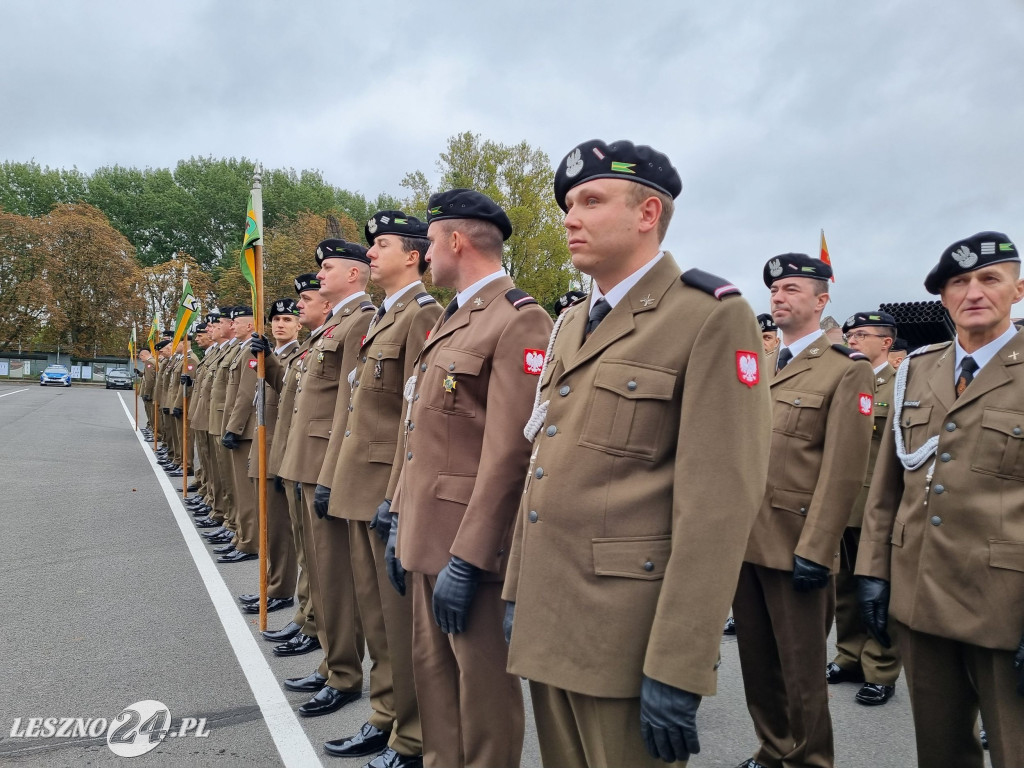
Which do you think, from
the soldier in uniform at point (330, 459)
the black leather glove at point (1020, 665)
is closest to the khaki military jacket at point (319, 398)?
the soldier in uniform at point (330, 459)

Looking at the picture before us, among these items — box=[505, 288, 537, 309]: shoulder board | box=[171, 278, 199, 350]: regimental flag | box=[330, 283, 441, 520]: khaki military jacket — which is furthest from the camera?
box=[171, 278, 199, 350]: regimental flag

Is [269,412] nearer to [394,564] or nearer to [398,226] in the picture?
[398,226]

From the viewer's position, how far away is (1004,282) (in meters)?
2.61

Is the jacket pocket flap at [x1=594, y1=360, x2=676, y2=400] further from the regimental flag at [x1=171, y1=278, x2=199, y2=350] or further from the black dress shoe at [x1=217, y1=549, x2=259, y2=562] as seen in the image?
the regimental flag at [x1=171, y1=278, x2=199, y2=350]

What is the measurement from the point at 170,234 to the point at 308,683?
63.0 metres

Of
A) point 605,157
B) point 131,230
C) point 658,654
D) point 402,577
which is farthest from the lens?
point 131,230

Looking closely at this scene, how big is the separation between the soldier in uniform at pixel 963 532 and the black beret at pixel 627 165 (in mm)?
1251

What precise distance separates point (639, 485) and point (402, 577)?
149cm

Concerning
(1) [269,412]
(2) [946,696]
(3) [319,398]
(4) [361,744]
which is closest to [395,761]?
(4) [361,744]

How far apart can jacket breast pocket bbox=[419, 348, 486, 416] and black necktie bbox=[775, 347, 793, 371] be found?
1745 millimetres

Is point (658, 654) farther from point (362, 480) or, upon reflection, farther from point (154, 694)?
point (154, 694)

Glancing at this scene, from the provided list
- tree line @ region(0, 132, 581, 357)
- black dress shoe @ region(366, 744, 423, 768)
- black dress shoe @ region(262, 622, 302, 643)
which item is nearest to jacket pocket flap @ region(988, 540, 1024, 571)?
black dress shoe @ region(366, 744, 423, 768)

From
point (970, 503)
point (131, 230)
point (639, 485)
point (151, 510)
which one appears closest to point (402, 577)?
point (639, 485)

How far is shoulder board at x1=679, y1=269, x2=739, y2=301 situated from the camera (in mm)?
1927
